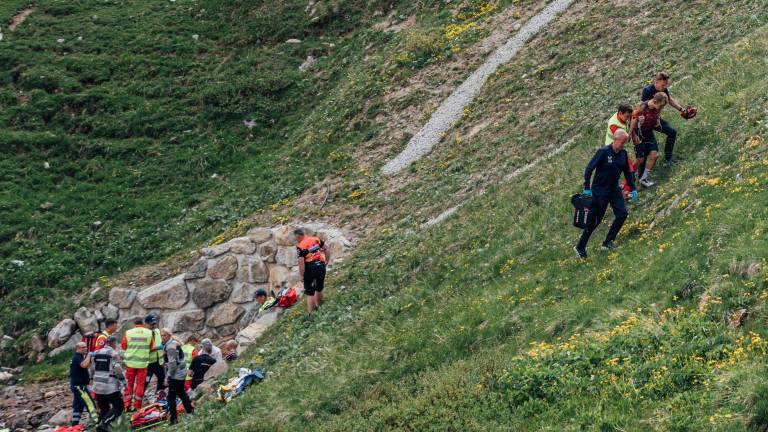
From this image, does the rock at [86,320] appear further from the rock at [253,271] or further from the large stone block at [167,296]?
the rock at [253,271]

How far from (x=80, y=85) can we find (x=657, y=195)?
1230 inches

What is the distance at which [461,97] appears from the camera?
102ft

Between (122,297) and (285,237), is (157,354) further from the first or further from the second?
(122,297)

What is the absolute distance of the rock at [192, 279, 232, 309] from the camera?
25.2 m

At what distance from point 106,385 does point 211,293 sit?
683 cm

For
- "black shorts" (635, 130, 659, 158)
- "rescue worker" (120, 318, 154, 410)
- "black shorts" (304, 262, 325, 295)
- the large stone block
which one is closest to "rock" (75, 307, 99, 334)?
the large stone block

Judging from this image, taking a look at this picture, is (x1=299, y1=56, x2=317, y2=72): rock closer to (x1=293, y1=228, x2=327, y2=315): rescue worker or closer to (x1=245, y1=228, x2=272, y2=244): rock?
(x1=245, y1=228, x2=272, y2=244): rock

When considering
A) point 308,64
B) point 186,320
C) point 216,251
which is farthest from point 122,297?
point 308,64

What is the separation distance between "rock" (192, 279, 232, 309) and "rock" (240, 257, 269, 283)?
0.64 metres

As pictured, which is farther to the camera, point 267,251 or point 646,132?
point 267,251

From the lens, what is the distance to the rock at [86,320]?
25.8 m

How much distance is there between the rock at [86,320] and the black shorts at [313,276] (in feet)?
29.9

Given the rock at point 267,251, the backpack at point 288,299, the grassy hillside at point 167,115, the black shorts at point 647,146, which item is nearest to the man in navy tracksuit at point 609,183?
the black shorts at point 647,146

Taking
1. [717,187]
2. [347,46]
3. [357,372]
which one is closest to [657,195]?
[717,187]
